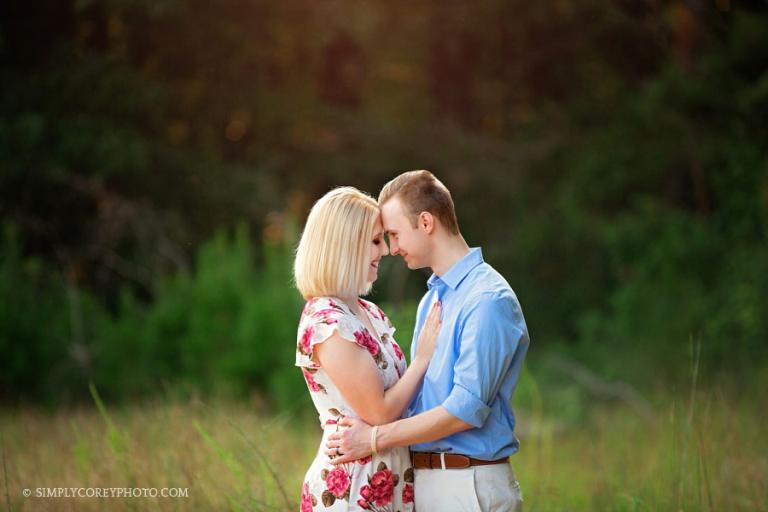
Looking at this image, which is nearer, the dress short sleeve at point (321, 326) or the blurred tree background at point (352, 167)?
the dress short sleeve at point (321, 326)

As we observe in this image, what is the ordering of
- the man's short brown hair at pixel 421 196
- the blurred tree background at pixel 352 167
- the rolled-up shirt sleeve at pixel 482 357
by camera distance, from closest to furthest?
the rolled-up shirt sleeve at pixel 482 357
the man's short brown hair at pixel 421 196
the blurred tree background at pixel 352 167

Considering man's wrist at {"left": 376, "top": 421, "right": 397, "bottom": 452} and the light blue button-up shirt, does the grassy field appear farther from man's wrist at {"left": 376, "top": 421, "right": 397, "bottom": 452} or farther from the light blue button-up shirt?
the light blue button-up shirt

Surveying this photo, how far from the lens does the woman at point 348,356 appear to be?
3.40m

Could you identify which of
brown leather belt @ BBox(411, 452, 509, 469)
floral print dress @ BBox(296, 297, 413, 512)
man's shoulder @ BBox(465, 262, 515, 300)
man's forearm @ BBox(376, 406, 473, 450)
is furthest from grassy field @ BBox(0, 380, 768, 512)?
man's shoulder @ BBox(465, 262, 515, 300)

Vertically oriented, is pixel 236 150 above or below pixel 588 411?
above

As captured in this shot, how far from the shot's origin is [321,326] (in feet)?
11.2

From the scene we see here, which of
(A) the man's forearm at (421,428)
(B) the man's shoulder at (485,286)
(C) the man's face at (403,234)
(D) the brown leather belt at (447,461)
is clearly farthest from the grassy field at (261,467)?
(B) the man's shoulder at (485,286)

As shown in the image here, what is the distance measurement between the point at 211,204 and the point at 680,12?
28.9ft

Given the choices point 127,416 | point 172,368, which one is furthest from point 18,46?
point 127,416

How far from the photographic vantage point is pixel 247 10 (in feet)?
56.7

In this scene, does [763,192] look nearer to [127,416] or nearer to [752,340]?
[752,340]

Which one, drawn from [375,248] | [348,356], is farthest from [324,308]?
[375,248]

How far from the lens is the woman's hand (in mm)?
3602

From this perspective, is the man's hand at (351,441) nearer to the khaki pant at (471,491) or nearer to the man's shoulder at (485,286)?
the khaki pant at (471,491)
